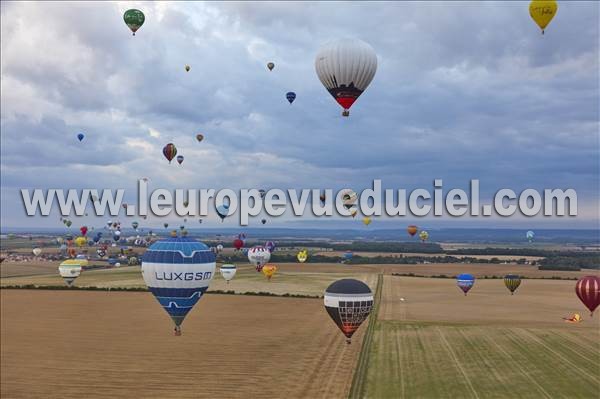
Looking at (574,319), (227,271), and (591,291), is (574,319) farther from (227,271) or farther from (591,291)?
(227,271)

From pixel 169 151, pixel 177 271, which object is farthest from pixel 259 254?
pixel 177 271

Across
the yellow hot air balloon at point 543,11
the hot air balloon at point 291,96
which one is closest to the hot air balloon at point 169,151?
the hot air balloon at point 291,96

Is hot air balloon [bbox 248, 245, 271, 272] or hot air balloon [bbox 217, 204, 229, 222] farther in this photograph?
hot air balloon [bbox 248, 245, 271, 272]

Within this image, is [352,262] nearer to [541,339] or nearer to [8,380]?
[541,339]

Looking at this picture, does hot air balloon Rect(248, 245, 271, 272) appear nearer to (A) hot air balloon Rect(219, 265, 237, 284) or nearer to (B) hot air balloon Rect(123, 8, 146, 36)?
(A) hot air balloon Rect(219, 265, 237, 284)

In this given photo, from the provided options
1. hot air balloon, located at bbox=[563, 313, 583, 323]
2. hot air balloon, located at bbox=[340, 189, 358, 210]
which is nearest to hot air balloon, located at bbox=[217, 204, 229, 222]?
hot air balloon, located at bbox=[340, 189, 358, 210]

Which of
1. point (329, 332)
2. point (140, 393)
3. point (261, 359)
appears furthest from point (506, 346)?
point (140, 393)

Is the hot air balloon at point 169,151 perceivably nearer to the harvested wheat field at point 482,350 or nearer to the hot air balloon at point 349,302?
the harvested wheat field at point 482,350
